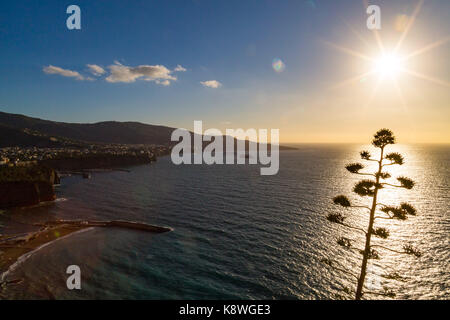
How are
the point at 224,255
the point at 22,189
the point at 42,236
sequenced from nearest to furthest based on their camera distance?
1. the point at 224,255
2. the point at 42,236
3. the point at 22,189

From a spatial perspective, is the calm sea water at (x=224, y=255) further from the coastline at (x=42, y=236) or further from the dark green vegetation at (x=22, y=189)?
the dark green vegetation at (x=22, y=189)

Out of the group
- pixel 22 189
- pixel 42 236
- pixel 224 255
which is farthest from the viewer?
pixel 22 189

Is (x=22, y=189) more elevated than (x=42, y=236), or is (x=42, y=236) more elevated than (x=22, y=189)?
(x=22, y=189)

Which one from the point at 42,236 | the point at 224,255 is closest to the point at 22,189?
the point at 42,236

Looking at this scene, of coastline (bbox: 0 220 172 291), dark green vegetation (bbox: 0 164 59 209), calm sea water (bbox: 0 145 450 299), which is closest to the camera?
calm sea water (bbox: 0 145 450 299)

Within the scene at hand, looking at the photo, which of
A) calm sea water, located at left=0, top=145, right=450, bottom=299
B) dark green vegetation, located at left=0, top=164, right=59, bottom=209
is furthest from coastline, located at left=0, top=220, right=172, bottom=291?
dark green vegetation, located at left=0, top=164, right=59, bottom=209

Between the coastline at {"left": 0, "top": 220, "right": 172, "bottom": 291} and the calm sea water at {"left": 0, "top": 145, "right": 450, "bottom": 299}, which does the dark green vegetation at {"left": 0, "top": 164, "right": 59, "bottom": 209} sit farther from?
the coastline at {"left": 0, "top": 220, "right": 172, "bottom": 291}

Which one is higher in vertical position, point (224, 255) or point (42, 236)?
point (42, 236)

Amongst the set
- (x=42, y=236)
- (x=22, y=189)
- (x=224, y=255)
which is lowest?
(x=224, y=255)

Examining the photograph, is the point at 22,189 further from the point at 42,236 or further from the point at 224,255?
the point at 224,255

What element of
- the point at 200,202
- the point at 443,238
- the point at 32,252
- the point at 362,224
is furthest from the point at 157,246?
the point at 443,238

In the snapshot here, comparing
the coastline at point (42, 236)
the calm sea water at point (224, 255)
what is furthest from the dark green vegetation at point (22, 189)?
the coastline at point (42, 236)

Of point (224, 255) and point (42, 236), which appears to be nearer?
point (224, 255)
